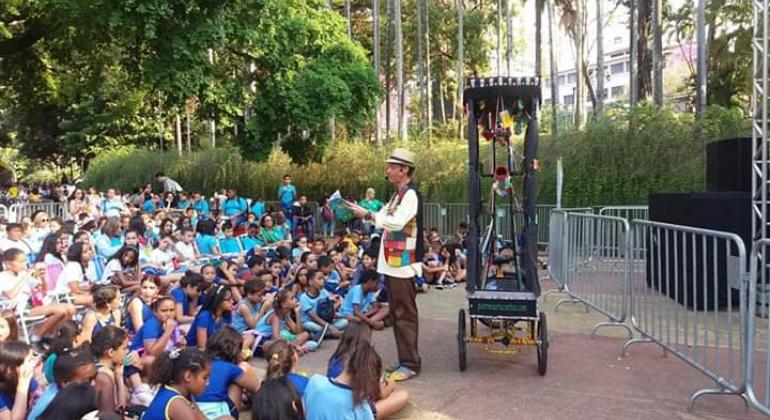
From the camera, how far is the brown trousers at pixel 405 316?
6.10 metres

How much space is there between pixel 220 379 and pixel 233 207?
12807 mm

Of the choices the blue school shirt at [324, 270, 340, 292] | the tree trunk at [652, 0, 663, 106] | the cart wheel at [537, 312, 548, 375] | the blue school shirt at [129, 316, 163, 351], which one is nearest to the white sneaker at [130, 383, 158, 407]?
the blue school shirt at [129, 316, 163, 351]

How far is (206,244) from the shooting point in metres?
11.5

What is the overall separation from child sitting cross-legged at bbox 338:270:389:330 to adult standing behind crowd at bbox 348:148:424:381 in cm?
194

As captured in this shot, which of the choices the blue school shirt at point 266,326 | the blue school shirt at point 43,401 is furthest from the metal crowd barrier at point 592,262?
the blue school shirt at point 43,401

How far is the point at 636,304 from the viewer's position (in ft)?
25.1

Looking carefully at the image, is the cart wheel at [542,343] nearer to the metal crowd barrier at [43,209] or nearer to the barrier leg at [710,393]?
the barrier leg at [710,393]

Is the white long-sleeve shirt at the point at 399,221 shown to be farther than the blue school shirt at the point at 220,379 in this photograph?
Yes

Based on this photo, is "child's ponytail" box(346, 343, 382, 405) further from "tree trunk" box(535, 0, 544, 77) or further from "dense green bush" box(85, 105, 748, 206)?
"tree trunk" box(535, 0, 544, 77)

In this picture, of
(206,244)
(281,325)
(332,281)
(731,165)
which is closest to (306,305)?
(281,325)

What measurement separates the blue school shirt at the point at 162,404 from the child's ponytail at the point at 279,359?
82 centimetres

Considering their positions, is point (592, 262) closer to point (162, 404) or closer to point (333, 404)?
point (333, 404)

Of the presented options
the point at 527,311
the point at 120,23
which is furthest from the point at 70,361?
the point at 120,23

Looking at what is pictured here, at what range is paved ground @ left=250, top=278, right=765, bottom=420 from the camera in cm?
529
